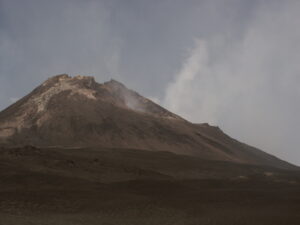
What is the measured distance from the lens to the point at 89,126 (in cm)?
6856

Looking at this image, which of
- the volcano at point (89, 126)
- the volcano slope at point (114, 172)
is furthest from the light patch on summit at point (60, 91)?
the volcano slope at point (114, 172)

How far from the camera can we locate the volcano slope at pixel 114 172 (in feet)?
59.8

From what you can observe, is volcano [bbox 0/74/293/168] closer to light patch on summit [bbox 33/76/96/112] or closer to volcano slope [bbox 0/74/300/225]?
light patch on summit [bbox 33/76/96/112]

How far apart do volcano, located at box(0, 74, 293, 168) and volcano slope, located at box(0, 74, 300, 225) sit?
0.19m

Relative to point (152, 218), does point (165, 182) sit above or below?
above

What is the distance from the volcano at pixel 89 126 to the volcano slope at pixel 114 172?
19cm

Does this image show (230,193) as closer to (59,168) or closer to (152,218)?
(152,218)

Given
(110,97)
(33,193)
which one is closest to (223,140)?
(110,97)

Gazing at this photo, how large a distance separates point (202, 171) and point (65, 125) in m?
30.5

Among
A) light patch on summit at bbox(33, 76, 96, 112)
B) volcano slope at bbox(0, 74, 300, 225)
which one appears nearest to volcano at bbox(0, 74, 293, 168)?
light patch on summit at bbox(33, 76, 96, 112)

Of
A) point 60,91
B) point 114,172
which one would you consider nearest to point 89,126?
point 60,91

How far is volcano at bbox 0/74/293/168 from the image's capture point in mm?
64562

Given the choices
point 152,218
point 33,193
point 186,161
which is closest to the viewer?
point 152,218

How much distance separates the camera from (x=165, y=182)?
3034cm
